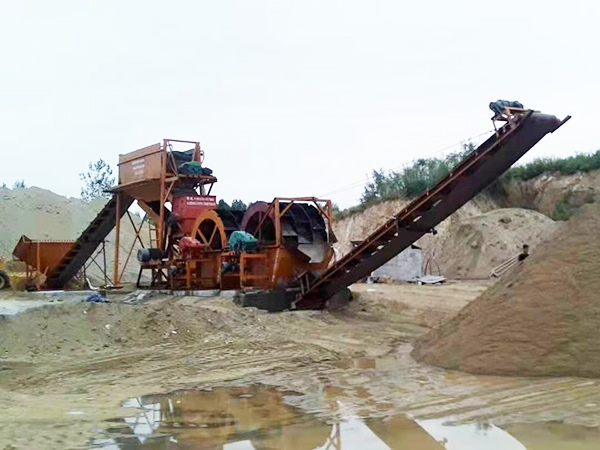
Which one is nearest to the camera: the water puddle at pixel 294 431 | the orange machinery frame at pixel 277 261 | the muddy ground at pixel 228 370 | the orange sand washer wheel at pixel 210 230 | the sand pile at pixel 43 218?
the water puddle at pixel 294 431

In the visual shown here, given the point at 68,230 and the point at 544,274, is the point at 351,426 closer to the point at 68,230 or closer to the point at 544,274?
the point at 544,274

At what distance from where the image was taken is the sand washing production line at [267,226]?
12594mm

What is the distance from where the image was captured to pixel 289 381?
8672mm

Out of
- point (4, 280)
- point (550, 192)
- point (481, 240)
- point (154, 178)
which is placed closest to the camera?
point (154, 178)

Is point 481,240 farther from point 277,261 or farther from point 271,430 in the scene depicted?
point 271,430

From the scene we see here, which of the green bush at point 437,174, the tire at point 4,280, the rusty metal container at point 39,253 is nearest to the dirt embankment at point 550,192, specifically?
the green bush at point 437,174

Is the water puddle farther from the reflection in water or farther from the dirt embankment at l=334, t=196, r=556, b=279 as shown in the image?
the dirt embankment at l=334, t=196, r=556, b=279

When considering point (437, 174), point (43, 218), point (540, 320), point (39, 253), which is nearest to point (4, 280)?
point (39, 253)

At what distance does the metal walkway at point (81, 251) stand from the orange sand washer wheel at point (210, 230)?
5.84 m

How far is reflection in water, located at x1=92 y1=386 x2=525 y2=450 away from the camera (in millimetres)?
5688

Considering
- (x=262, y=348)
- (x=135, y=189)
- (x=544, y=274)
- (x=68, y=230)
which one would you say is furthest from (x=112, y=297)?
(x=68, y=230)

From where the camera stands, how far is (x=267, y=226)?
16.4 meters

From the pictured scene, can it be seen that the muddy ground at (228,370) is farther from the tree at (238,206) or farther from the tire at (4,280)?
the tire at (4,280)

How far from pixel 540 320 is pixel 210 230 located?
38.1 ft
